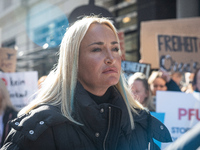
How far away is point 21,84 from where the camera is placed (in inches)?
167

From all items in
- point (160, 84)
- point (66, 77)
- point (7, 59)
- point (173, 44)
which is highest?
point (173, 44)

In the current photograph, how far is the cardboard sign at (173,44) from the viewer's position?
4.41 meters

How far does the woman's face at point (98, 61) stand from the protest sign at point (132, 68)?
235 centimetres

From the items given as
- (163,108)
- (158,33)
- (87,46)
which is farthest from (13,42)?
(87,46)

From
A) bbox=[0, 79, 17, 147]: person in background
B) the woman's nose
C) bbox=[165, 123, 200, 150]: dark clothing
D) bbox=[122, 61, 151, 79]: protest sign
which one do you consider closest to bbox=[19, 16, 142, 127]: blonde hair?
the woman's nose

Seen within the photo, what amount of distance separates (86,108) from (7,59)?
12.0 feet

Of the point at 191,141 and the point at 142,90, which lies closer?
the point at 191,141

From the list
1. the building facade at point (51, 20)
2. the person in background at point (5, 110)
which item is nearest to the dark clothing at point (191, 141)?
the building facade at point (51, 20)

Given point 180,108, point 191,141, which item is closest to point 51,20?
point 180,108

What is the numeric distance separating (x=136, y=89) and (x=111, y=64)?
218 cm

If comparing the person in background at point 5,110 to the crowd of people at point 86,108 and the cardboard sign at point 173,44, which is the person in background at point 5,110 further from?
the cardboard sign at point 173,44

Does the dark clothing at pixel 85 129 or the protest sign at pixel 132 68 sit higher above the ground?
the protest sign at pixel 132 68

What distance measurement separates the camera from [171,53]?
4.46 meters

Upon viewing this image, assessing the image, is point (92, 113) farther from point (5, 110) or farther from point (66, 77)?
point (5, 110)
